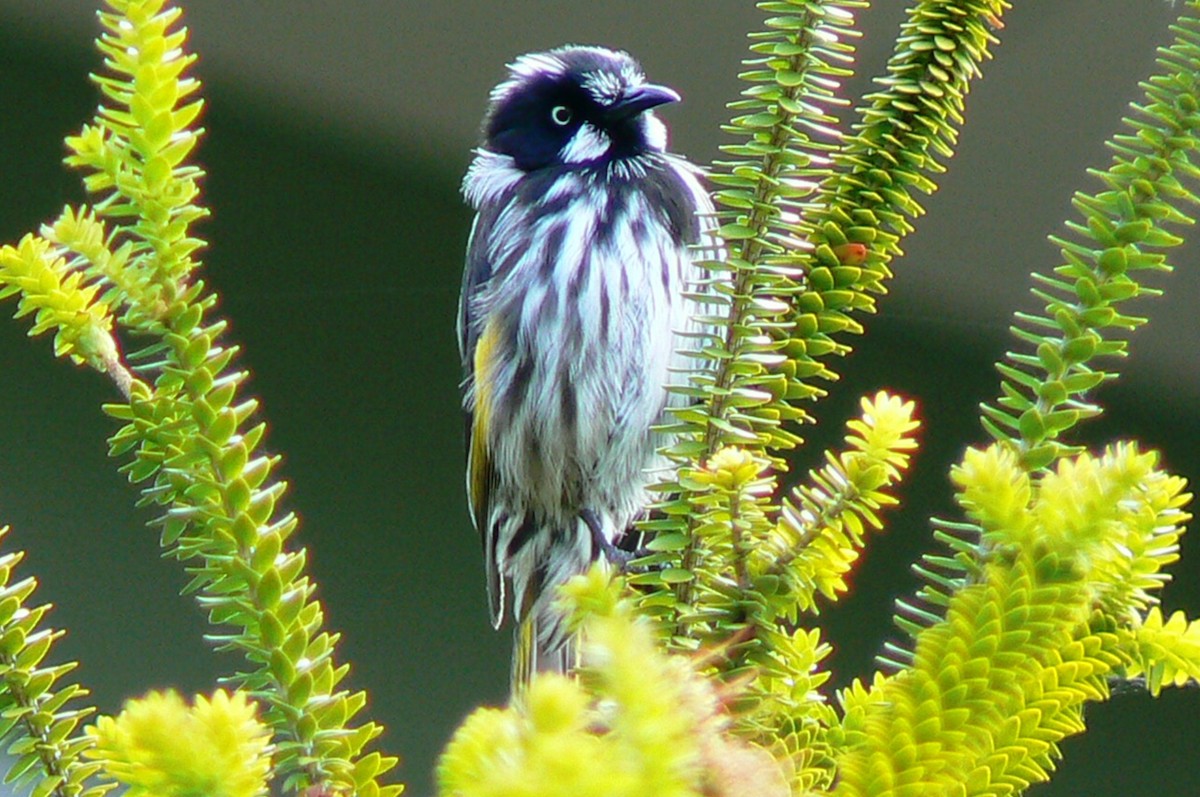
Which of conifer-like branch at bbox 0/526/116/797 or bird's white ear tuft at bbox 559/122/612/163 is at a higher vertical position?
conifer-like branch at bbox 0/526/116/797

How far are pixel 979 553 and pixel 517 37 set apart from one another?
1978 mm

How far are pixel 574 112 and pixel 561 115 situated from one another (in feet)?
0.07

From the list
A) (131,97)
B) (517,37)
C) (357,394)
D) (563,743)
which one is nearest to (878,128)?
(131,97)

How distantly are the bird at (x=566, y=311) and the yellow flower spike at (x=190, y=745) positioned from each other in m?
1.26

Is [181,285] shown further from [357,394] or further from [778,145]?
[357,394]

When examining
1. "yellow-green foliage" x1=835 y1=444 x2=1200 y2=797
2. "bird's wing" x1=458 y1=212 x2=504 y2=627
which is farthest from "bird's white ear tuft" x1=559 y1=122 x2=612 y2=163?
"yellow-green foliage" x1=835 y1=444 x2=1200 y2=797

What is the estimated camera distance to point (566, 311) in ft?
5.56

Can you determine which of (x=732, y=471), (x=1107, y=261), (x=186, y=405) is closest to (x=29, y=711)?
(x=186, y=405)

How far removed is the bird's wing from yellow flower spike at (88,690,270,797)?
4.84 feet

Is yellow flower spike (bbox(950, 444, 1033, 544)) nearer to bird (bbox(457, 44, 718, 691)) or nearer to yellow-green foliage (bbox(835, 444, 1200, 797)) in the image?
yellow-green foliage (bbox(835, 444, 1200, 797))

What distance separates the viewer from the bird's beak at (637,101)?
170 centimetres

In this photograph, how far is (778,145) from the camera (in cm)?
53

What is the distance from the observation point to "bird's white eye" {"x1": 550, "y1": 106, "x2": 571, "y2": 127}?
5.96 ft

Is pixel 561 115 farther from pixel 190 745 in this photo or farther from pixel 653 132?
pixel 190 745
